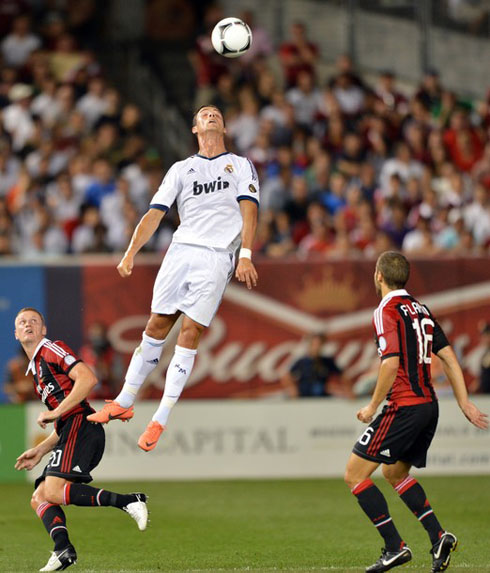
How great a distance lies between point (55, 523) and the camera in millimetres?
9617

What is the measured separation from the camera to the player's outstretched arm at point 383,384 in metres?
8.71

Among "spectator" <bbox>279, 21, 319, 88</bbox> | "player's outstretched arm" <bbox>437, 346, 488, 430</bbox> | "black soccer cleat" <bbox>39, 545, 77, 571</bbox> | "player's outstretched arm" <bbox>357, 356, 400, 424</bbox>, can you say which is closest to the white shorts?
"player's outstretched arm" <bbox>357, 356, 400, 424</bbox>

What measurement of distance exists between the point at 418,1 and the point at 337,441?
7.90 metres

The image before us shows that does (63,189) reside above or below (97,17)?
below

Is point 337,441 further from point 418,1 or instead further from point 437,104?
point 418,1

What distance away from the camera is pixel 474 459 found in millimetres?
16750

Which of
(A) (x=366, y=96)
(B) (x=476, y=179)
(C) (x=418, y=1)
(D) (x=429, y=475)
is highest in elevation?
(C) (x=418, y=1)

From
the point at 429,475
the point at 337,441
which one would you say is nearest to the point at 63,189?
the point at 337,441

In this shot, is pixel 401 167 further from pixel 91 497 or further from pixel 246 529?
pixel 91 497

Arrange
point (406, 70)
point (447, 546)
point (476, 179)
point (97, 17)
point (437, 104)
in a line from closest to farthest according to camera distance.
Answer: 1. point (447, 546)
2. point (476, 179)
3. point (437, 104)
4. point (406, 70)
5. point (97, 17)

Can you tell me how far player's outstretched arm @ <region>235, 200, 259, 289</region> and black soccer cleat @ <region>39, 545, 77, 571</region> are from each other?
2345 mm

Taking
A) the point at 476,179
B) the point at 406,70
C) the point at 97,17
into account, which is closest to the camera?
the point at 476,179

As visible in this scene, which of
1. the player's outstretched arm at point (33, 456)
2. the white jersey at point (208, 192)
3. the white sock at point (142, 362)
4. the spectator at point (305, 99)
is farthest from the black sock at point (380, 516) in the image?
the spectator at point (305, 99)

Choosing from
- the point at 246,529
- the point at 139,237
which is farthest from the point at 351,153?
the point at 139,237
